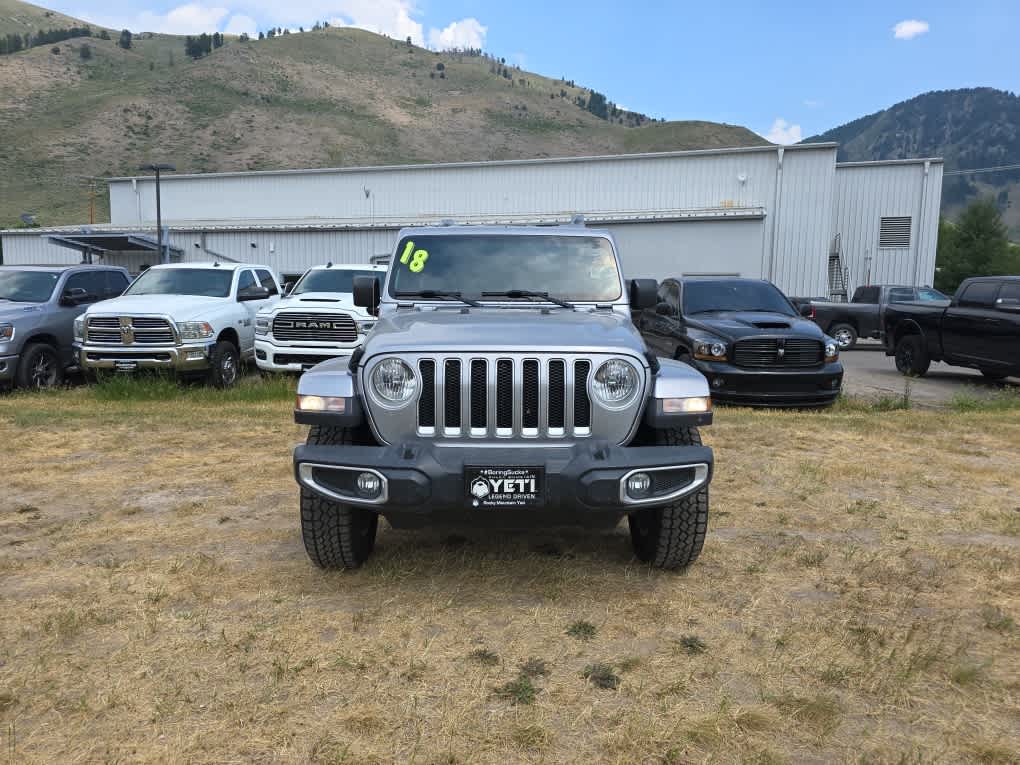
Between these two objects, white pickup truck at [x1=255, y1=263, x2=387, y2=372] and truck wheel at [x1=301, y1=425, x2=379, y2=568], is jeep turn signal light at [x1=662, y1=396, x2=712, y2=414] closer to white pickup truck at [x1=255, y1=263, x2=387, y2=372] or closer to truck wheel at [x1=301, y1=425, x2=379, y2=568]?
truck wheel at [x1=301, y1=425, x2=379, y2=568]

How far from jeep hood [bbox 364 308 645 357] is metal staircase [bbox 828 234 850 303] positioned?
89.3 ft

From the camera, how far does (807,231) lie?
26.5 m

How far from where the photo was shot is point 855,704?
2.85m

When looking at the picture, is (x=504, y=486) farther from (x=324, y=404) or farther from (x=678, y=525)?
(x=678, y=525)

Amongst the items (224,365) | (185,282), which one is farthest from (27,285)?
(224,365)

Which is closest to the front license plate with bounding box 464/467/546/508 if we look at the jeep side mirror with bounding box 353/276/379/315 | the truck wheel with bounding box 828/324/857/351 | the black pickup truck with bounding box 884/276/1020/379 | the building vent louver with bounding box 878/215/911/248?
the jeep side mirror with bounding box 353/276/379/315

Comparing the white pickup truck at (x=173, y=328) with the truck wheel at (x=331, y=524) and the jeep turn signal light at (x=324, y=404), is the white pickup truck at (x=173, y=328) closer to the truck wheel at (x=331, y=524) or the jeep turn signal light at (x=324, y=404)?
the truck wheel at (x=331, y=524)

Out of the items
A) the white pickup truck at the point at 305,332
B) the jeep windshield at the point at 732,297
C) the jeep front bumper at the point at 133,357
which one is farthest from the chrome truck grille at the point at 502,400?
the jeep front bumper at the point at 133,357

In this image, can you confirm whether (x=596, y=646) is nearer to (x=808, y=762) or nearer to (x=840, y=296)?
(x=808, y=762)

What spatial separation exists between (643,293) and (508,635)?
2.39 meters

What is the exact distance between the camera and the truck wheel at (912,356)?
12900 mm

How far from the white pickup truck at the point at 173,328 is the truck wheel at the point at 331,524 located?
23.4 feet

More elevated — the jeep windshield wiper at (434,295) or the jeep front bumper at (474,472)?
the jeep windshield wiper at (434,295)

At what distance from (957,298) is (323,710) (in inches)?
478
